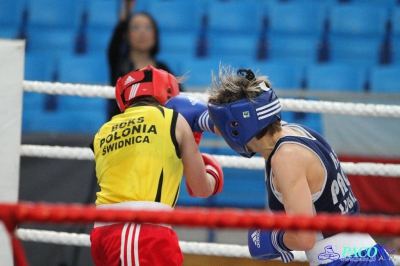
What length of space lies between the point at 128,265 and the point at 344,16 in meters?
4.52

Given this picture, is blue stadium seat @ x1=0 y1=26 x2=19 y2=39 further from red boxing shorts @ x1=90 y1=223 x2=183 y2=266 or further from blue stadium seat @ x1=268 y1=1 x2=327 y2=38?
red boxing shorts @ x1=90 y1=223 x2=183 y2=266

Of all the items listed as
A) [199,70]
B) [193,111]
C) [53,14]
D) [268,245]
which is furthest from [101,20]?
[268,245]

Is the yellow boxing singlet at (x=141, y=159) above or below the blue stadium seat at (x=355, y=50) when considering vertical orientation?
below

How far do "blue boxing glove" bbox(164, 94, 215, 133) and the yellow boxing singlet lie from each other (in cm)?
25

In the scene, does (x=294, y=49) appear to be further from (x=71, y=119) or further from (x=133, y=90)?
(x=133, y=90)

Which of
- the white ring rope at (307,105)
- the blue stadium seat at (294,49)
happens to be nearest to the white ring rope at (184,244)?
the white ring rope at (307,105)

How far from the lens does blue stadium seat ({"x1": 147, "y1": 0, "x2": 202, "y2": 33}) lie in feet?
19.3

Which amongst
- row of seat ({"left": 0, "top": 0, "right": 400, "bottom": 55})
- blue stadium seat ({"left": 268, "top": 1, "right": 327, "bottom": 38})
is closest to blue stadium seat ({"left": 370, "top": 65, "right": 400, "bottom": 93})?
row of seat ({"left": 0, "top": 0, "right": 400, "bottom": 55})

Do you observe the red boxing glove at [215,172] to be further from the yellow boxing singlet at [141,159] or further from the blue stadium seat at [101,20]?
the blue stadium seat at [101,20]

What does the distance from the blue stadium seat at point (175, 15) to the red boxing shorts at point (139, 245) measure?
407cm

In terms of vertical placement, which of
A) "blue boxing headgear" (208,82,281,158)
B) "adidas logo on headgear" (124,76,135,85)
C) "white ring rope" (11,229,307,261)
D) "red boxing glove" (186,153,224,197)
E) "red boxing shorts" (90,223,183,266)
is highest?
"adidas logo on headgear" (124,76,135,85)

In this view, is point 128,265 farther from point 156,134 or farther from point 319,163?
point 319,163

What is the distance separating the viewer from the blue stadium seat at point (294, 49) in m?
5.77

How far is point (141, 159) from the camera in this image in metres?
2.05
